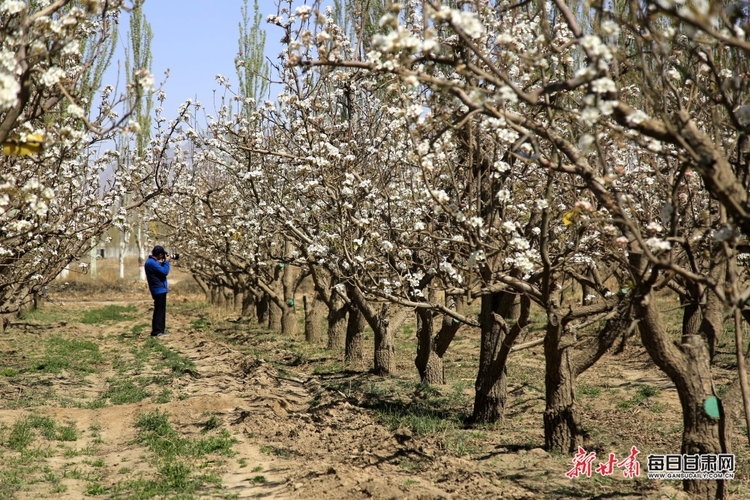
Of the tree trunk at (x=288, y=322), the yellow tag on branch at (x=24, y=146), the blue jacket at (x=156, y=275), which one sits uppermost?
the yellow tag on branch at (x=24, y=146)

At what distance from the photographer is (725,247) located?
413cm

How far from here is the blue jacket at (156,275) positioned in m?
16.3

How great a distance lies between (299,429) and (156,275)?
899cm

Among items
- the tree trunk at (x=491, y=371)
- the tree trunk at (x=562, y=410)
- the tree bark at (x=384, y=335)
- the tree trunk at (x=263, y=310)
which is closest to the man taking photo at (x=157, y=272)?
the tree trunk at (x=263, y=310)

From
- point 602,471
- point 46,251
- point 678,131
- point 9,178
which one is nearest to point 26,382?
point 46,251

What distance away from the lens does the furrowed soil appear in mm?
6387

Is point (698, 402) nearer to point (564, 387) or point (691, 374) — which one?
point (691, 374)

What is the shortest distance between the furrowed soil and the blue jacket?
1672mm

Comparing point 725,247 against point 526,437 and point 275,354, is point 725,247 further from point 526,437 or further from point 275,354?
point 275,354

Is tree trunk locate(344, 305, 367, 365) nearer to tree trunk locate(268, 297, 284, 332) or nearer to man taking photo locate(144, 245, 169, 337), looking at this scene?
man taking photo locate(144, 245, 169, 337)

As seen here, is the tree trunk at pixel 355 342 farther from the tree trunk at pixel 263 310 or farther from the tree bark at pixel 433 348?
the tree trunk at pixel 263 310

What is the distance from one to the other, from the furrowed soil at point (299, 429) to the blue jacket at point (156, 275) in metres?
1.67

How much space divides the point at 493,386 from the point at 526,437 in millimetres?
824

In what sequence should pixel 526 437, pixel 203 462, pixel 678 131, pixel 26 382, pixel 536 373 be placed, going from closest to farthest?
pixel 678 131
pixel 203 462
pixel 526 437
pixel 26 382
pixel 536 373
